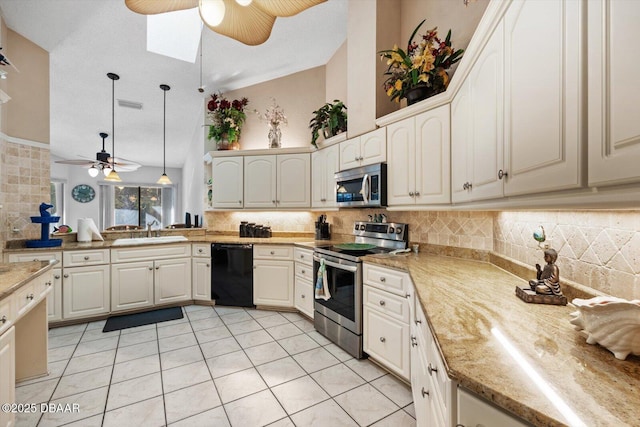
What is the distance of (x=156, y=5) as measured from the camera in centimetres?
160

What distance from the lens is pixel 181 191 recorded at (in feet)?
30.0

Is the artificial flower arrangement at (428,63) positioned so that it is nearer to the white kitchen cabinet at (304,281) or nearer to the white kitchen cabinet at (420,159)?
the white kitchen cabinet at (420,159)

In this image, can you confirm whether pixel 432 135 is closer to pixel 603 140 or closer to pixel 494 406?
pixel 603 140

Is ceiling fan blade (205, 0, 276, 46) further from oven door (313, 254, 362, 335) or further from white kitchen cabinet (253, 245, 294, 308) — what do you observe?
white kitchen cabinet (253, 245, 294, 308)

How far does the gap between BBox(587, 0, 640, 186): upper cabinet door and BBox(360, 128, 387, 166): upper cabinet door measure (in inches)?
71.6

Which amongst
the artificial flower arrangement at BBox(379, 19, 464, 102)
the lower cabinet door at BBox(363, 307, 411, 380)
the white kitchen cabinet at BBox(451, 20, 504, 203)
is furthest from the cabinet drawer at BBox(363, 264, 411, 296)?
the artificial flower arrangement at BBox(379, 19, 464, 102)

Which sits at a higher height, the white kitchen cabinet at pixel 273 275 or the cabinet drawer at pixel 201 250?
the cabinet drawer at pixel 201 250

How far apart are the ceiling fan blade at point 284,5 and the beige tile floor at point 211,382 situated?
2.51m

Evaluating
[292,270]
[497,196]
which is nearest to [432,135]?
[497,196]

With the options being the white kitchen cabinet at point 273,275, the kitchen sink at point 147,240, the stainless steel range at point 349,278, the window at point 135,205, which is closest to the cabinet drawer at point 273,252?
the white kitchen cabinet at point 273,275

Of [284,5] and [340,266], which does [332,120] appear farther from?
[340,266]

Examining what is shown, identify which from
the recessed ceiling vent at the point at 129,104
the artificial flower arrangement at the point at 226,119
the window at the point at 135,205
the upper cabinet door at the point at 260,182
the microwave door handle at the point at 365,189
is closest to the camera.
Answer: the microwave door handle at the point at 365,189

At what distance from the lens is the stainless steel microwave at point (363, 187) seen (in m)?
2.49

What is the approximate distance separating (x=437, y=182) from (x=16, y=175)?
421 centimetres
